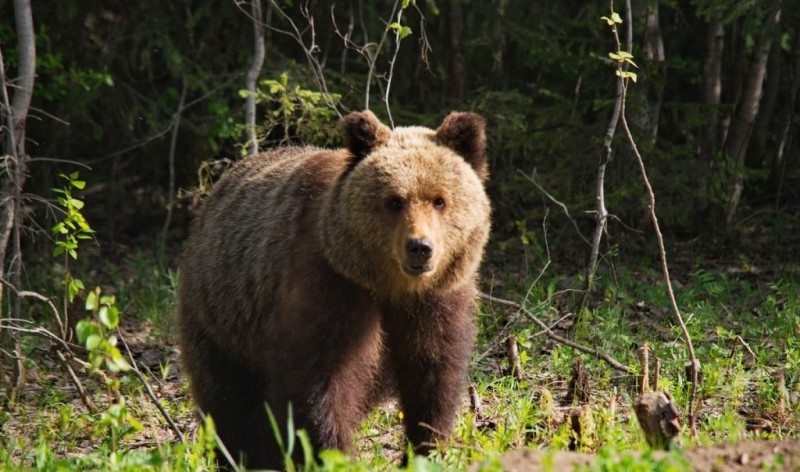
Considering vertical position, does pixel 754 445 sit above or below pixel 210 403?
above

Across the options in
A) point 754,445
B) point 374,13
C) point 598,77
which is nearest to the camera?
point 754,445

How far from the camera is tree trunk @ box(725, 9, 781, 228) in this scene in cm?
1082

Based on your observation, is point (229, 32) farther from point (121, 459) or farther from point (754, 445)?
point (754, 445)

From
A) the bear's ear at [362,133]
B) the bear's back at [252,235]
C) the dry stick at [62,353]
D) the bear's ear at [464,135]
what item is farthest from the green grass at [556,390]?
the bear's ear at [362,133]

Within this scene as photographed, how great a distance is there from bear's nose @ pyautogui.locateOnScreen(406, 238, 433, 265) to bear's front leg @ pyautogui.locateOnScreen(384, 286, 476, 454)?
508mm

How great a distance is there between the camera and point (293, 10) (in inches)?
457

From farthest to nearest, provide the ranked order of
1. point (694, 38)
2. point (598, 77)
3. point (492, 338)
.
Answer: point (694, 38)
point (598, 77)
point (492, 338)

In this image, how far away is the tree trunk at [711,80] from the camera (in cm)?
1109

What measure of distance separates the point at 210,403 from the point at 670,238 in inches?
236

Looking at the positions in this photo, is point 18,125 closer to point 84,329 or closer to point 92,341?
point 84,329

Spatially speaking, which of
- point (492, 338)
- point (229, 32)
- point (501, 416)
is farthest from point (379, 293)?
point (229, 32)

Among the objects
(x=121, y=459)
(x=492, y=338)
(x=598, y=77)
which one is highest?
(x=598, y=77)

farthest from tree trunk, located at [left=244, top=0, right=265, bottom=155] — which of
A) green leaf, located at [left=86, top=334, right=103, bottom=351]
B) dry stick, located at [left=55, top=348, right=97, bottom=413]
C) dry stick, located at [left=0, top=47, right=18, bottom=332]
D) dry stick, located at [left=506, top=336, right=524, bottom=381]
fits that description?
green leaf, located at [left=86, top=334, right=103, bottom=351]

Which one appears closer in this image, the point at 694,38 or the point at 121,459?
the point at 121,459
